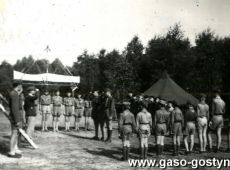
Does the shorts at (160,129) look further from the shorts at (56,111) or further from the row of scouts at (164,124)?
the shorts at (56,111)

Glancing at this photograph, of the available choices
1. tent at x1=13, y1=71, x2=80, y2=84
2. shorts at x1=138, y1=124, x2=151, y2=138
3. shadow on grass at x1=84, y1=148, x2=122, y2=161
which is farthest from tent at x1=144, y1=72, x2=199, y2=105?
A: tent at x1=13, y1=71, x2=80, y2=84

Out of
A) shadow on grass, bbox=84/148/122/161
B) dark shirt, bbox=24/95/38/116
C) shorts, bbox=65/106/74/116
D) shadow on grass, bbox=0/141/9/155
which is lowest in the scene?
shadow on grass, bbox=84/148/122/161

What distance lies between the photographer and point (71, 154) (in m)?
10.7

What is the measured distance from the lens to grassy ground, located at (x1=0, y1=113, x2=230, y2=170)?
29.7 feet

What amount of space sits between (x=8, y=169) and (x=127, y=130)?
11.1 ft

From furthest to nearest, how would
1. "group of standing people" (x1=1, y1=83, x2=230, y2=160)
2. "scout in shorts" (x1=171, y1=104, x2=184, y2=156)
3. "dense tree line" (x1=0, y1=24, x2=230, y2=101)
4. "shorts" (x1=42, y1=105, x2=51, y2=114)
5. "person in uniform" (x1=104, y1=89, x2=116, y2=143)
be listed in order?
"dense tree line" (x1=0, y1=24, x2=230, y2=101)
"shorts" (x1=42, y1=105, x2=51, y2=114)
"person in uniform" (x1=104, y1=89, x2=116, y2=143)
"scout in shorts" (x1=171, y1=104, x2=184, y2=156)
"group of standing people" (x1=1, y1=83, x2=230, y2=160)

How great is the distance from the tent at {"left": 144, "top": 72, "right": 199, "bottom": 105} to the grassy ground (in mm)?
2284

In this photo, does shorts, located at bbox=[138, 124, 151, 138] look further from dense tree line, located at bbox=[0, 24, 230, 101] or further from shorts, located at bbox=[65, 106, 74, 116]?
dense tree line, located at bbox=[0, 24, 230, 101]

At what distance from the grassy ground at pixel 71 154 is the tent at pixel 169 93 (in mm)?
2284

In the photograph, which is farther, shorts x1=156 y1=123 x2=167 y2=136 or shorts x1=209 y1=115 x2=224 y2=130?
shorts x1=209 y1=115 x2=224 y2=130

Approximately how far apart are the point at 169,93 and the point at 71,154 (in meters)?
7.41

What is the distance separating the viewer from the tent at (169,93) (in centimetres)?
1622

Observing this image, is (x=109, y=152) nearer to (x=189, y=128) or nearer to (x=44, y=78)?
(x=189, y=128)

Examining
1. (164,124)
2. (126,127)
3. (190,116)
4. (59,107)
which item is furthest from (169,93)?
(126,127)
